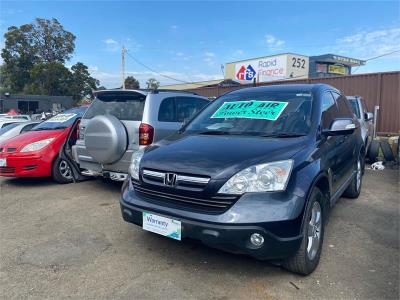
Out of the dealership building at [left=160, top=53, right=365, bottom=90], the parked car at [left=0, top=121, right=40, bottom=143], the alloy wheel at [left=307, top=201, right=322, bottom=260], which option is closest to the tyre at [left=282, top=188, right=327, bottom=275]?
the alloy wheel at [left=307, top=201, right=322, bottom=260]

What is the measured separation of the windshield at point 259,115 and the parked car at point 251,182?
0.01 metres

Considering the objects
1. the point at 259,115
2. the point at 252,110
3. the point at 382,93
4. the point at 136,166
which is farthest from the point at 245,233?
the point at 382,93

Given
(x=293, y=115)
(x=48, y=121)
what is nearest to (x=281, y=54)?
→ (x=48, y=121)

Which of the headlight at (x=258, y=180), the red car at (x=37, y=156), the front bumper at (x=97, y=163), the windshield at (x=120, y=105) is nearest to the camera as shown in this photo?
the headlight at (x=258, y=180)

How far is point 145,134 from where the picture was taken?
4992 mm

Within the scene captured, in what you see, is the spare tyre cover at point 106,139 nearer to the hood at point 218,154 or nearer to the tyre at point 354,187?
the hood at point 218,154

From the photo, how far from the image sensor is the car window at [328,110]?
3635 mm

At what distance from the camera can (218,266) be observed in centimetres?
322

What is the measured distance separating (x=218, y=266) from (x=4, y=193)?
462 cm

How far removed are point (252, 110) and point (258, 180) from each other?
4.21 ft

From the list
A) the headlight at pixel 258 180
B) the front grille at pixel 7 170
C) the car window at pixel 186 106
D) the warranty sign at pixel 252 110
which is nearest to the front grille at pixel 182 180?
the headlight at pixel 258 180

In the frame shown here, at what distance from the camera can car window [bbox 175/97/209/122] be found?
5.75 metres

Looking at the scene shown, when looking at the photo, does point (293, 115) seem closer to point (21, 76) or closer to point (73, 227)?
point (73, 227)

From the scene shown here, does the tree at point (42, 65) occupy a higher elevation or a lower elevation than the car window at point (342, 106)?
→ higher
